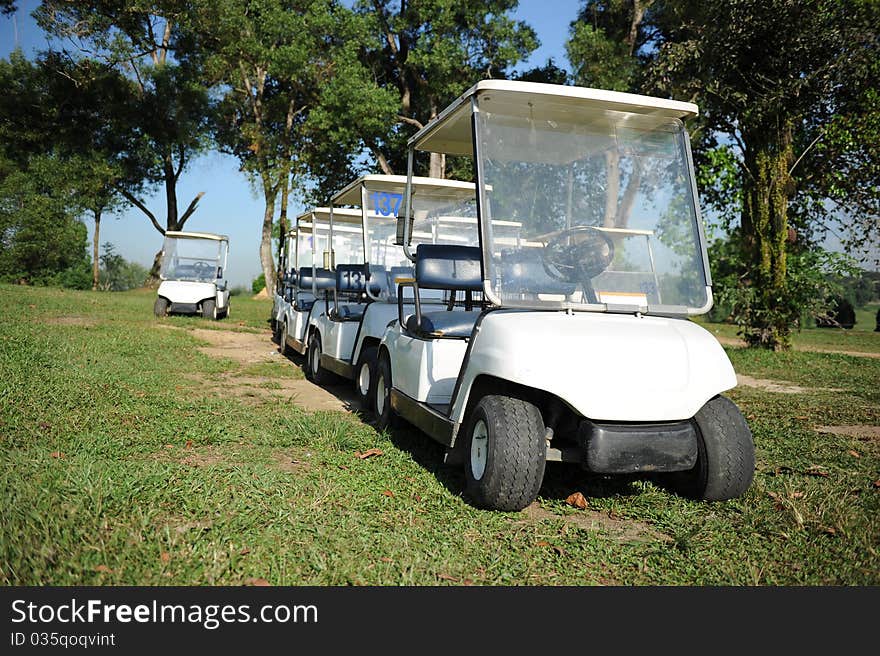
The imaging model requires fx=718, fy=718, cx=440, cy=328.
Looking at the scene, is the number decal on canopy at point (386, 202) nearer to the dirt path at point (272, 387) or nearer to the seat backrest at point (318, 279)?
the seat backrest at point (318, 279)

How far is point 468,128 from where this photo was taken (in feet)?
13.6

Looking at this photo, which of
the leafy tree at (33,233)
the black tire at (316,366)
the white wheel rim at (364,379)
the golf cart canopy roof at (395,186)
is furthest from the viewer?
the leafy tree at (33,233)

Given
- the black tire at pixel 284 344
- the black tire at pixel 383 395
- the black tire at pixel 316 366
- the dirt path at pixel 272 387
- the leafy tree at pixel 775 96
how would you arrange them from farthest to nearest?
the leafy tree at pixel 775 96
the black tire at pixel 284 344
the black tire at pixel 316 366
the dirt path at pixel 272 387
the black tire at pixel 383 395

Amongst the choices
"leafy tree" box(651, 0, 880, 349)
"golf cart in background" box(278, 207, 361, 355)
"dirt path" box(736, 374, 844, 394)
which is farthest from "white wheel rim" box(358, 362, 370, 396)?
"leafy tree" box(651, 0, 880, 349)

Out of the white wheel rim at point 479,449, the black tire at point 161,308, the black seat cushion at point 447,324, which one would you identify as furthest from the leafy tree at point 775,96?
the black tire at point 161,308

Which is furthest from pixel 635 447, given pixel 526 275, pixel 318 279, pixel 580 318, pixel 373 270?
pixel 318 279

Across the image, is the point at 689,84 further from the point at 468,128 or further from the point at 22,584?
the point at 22,584

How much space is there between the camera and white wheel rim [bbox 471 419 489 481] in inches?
134

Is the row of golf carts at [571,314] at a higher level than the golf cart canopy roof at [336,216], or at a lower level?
lower

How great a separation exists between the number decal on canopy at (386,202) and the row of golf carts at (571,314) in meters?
1.98

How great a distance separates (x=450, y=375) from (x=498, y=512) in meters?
1.07

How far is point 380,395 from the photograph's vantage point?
5.28m

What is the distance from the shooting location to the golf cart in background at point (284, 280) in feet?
34.0

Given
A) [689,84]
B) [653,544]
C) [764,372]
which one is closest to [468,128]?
[653,544]
